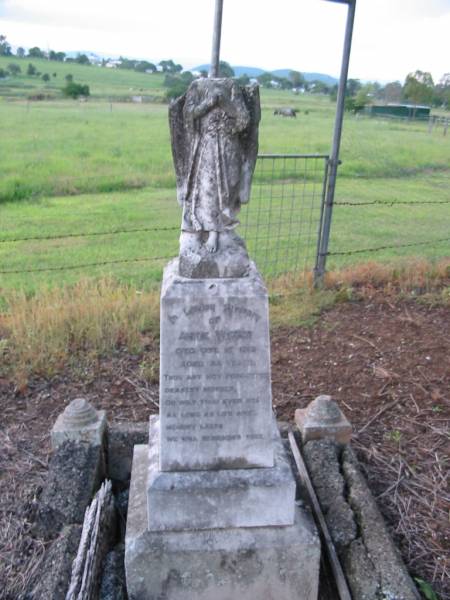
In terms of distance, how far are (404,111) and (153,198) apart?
27664 mm

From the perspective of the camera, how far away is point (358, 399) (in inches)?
192

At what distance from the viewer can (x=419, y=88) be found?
3152cm

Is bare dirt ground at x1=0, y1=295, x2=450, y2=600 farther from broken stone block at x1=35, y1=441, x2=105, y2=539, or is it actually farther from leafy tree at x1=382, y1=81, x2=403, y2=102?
leafy tree at x1=382, y1=81, x2=403, y2=102

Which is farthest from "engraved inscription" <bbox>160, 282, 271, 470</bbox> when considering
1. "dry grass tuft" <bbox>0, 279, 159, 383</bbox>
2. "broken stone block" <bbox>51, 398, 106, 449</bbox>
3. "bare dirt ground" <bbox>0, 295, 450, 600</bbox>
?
"dry grass tuft" <bbox>0, 279, 159, 383</bbox>

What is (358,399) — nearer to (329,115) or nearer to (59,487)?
(59,487)

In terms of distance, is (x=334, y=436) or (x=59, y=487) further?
(x=334, y=436)

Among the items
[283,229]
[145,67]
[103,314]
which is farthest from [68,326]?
[145,67]

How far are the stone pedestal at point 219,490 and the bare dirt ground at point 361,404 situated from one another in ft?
2.34

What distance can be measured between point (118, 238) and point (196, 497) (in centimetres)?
705

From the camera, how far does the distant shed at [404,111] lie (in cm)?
3369

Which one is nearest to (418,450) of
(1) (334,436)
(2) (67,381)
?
(1) (334,436)

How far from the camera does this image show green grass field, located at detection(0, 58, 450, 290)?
8703 mm

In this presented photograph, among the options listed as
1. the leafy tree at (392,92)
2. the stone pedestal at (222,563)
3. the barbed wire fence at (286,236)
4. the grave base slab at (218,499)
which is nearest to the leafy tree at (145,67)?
the leafy tree at (392,92)

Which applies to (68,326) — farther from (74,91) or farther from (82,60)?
(82,60)
